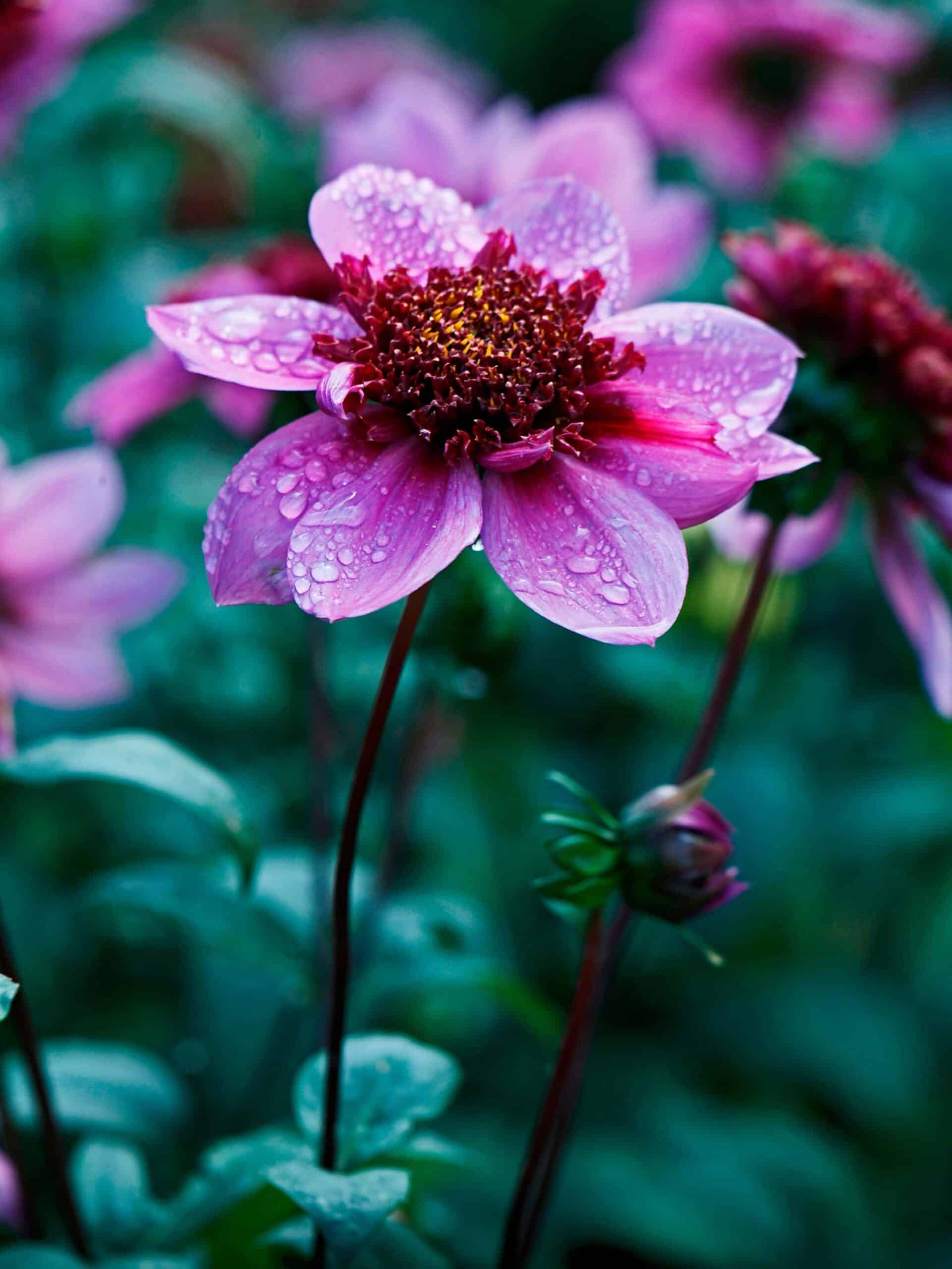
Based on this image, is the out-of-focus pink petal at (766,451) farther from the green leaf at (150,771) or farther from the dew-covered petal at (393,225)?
the green leaf at (150,771)

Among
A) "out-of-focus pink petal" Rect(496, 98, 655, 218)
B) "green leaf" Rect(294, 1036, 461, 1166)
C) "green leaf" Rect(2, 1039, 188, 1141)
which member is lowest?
"green leaf" Rect(2, 1039, 188, 1141)

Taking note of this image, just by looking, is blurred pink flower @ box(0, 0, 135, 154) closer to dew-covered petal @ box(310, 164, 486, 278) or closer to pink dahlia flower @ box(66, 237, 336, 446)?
pink dahlia flower @ box(66, 237, 336, 446)

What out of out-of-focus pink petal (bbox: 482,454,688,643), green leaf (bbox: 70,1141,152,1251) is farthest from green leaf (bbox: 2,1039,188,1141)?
out-of-focus pink petal (bbox: 482,454,688,643)

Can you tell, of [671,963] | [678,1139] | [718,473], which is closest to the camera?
[718,473]

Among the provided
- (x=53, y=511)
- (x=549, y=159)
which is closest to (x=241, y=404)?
(x=53, y=511)

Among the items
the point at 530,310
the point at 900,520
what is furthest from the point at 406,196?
the point at 900,520

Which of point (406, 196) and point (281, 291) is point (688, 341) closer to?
point (406, 196)
